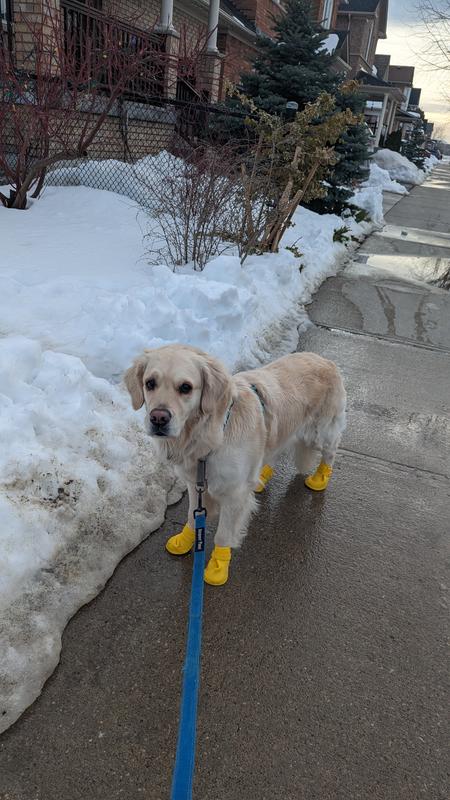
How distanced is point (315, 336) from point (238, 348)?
187 cm

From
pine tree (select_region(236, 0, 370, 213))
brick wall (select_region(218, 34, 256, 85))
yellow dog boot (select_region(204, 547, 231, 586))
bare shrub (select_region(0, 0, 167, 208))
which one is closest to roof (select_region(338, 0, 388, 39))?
brick wall (select_region(218, 34, 256, 85))

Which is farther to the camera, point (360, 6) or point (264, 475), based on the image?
point (360, 6)

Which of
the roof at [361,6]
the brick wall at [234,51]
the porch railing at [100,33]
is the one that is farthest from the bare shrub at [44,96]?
the roof at [361,6]

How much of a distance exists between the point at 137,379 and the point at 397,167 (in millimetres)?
37668

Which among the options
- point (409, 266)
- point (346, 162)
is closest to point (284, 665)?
point (409, 266)

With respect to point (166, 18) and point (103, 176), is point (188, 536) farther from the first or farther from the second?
point (166, 18)

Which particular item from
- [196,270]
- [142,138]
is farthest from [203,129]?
[196,270]

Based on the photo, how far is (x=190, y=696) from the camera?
1837 mm

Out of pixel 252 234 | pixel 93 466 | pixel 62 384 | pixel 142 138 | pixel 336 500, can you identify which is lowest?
pixel 336 500

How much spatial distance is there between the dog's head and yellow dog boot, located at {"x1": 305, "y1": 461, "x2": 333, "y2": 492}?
1.52 meters

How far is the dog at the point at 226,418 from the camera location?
99.9 inches

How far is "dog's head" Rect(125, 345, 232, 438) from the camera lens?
7.98 ft

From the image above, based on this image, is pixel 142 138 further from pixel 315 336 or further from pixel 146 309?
pixel 146 309

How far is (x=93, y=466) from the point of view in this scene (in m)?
3.42
